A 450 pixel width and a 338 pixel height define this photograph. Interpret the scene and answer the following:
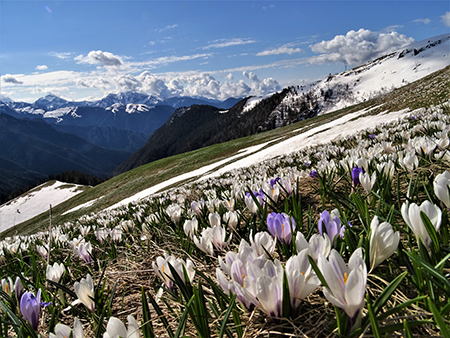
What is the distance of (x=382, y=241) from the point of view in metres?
1.07

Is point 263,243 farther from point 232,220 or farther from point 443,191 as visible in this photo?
point 443,191

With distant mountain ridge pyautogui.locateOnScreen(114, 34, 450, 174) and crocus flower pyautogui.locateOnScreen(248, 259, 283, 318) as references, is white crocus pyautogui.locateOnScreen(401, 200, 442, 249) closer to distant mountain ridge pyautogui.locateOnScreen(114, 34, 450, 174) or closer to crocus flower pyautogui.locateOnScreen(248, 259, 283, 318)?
crocus flower pyautogui.locateOnScreen(248, 259, 283, 318)

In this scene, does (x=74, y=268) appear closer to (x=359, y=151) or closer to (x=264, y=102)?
(x=359, y=151)

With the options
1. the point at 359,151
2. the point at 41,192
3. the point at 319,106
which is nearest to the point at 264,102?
the point at 319,106

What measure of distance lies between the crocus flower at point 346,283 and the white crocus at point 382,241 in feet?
0.74

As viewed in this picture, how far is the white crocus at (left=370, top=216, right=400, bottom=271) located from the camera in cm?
104

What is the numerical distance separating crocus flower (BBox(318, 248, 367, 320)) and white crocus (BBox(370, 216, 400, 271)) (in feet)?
0.74

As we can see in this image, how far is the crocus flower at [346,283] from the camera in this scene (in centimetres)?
80

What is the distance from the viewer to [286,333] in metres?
0.96

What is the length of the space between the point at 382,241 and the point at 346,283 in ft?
1.28

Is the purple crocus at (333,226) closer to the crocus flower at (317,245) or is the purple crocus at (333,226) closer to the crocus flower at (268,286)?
Answer: the crocus flower at (317,245)

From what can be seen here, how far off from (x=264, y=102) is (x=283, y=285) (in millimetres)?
163371

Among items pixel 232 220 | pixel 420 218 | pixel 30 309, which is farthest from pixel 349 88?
pixel 30 309

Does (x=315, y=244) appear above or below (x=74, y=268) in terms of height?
above
